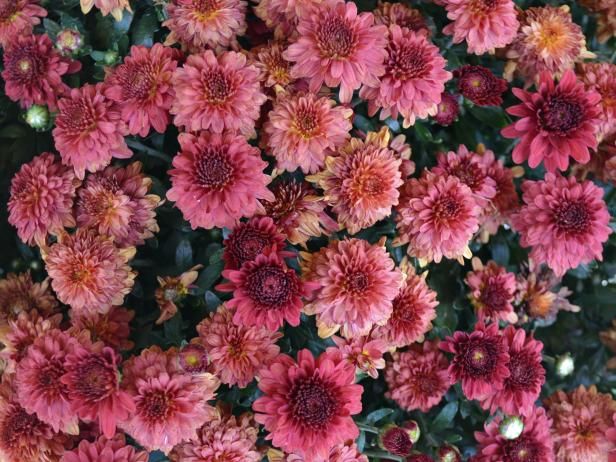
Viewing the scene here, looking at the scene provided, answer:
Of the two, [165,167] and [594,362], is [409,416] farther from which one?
[165,167]

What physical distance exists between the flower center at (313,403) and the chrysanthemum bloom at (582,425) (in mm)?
700

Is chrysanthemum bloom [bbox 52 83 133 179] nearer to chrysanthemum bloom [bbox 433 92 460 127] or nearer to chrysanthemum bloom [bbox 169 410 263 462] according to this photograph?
chrysanthemum bloom [bbox 169 410 263 462]

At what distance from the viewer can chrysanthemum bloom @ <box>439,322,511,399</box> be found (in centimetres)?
137

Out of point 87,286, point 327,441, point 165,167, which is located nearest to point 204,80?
point 165,167

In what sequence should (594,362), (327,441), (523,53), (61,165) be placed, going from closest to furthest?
(327,441) → (61,165) → (523,53) → (594,362)

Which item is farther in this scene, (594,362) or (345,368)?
(594,362)

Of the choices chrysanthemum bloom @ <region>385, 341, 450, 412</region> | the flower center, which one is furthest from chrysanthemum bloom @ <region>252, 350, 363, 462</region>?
chrysanthemum bloom @ <region>385, 341, 450, 412</region>

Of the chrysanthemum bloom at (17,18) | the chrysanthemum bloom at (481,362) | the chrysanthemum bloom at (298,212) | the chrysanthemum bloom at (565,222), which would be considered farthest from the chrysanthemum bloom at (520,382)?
the chrysanthemum bloom at (17,18)

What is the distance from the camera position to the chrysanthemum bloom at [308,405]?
47.4 inches

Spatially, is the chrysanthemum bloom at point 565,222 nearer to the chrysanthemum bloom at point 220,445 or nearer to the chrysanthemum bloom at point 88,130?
the chrysanthemum bloom at point 220,445

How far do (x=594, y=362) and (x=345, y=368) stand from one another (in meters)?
0.87

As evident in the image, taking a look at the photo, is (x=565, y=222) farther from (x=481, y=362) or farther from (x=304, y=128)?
(x=304, y=128)

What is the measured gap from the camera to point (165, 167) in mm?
1530

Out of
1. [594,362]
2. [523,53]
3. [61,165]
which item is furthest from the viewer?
[594,362]
